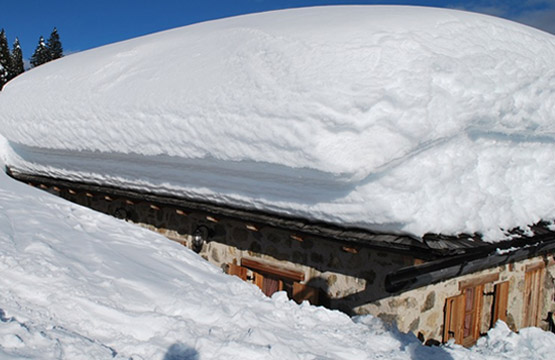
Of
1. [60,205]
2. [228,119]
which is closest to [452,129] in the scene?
[228,119]

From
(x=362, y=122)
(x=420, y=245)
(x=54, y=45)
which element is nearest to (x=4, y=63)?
(x=54, y=45)

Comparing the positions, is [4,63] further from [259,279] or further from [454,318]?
[454,318]

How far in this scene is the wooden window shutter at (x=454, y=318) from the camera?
443 cm

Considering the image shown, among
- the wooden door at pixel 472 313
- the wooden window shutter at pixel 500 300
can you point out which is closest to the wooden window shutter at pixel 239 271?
the wooden door at pixel 472 313

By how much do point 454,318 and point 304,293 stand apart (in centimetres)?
146

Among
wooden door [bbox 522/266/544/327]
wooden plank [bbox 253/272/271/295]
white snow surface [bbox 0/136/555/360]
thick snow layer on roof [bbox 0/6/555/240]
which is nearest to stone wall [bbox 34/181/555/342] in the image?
wooden door [bbox 522/266/544/327]

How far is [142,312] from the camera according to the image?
2.70 meters

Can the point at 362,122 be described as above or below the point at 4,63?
below

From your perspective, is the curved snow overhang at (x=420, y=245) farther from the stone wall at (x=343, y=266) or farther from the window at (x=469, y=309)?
the window at (x=469, y=309)

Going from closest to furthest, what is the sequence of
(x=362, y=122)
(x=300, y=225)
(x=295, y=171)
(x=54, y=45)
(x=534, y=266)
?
(x=362, y=122), (x=295, y=171), (x=300, y=225), (x=534, y=266), (x=54, y=45)

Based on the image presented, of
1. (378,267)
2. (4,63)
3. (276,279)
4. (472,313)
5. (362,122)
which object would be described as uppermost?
(4,63)

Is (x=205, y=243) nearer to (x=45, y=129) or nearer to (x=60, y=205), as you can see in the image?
(x=60, y=205)

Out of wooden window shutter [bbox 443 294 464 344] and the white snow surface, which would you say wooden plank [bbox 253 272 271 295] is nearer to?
the white snow surface

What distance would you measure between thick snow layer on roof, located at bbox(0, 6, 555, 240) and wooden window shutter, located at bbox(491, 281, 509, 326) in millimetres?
933
